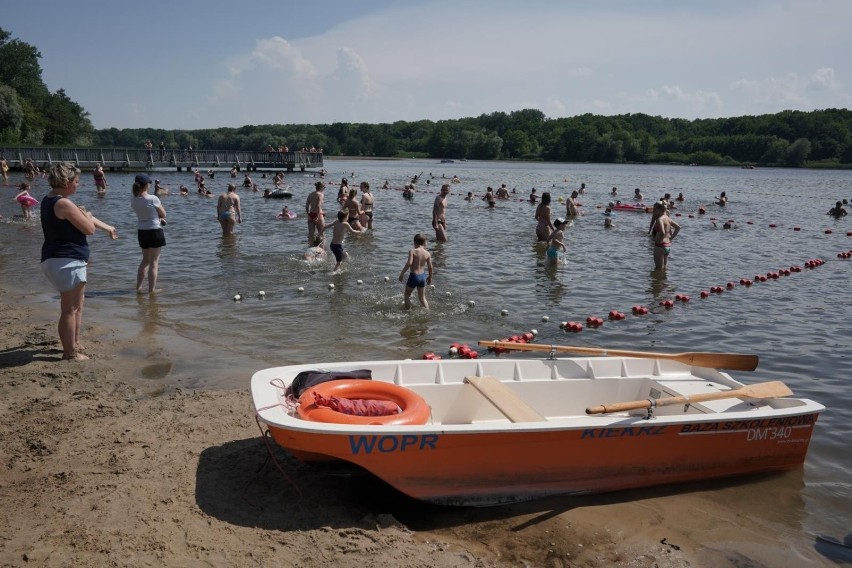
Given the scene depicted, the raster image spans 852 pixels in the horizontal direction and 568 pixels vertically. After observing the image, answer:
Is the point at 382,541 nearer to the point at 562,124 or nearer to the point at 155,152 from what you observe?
the point at 155,152

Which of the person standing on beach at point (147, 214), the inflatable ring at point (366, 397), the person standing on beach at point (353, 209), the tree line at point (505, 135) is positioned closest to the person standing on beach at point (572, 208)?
the person standing on beach at point (353, 209)


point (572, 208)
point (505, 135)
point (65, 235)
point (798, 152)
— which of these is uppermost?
point (505, 135)

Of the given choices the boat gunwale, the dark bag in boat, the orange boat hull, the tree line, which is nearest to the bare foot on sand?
the boat gunwale

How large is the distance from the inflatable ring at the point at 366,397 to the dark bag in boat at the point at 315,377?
12 cm

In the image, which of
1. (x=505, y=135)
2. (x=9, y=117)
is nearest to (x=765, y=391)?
(x=9, y=117)

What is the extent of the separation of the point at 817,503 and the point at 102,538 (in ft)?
19.5

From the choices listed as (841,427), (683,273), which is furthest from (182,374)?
(683,273)

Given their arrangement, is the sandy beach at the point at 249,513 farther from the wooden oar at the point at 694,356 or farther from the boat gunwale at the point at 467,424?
the wooden oar at the point at 694,356

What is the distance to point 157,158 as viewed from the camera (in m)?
49.4

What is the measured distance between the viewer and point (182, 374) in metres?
7.40

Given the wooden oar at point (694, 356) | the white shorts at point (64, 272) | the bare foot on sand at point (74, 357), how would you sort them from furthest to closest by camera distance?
the bare foot on sand at point (74, 357), the wooden oar at point (694, 356), the white shorts at point (64, 272)

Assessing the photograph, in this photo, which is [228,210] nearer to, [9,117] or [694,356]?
[694,356]

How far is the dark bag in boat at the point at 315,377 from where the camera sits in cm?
536

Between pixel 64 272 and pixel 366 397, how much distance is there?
3735 mm
